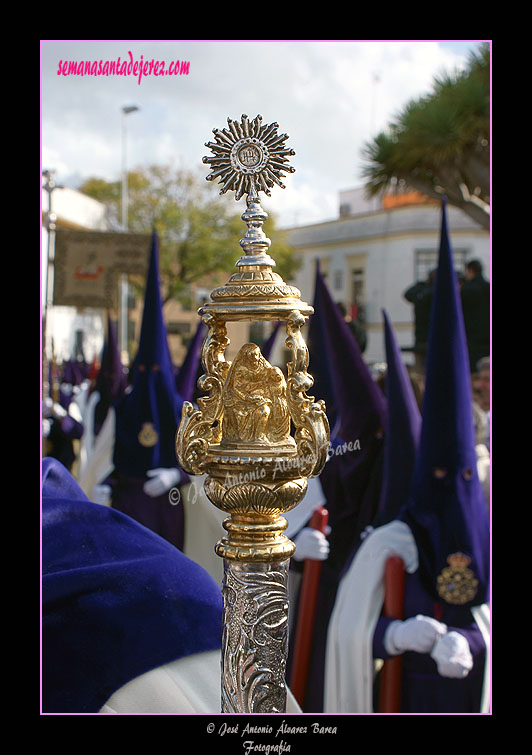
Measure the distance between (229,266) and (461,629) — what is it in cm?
2024

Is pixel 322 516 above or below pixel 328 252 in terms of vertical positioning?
below

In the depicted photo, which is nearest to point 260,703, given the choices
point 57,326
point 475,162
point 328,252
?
point 475,162

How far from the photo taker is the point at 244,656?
1.27 metres

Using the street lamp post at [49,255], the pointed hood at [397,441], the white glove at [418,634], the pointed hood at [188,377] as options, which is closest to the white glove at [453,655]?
the white glove at [418,634]

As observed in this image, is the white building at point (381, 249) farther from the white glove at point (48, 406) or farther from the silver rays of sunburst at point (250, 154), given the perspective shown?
the silver rays of sunburst at point (250, 154)

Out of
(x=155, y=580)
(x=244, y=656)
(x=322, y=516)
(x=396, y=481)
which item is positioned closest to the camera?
(x=244, y=656)

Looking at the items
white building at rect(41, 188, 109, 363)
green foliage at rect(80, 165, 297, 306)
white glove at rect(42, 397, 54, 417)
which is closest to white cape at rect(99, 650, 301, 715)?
white glove at rect(42, 397, 54, 417)

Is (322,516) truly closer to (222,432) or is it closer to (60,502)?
(60,502)

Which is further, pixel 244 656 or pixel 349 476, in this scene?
pixel 349 476

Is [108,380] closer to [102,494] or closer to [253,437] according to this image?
[102,494]

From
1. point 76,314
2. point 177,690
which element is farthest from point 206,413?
point 76,314

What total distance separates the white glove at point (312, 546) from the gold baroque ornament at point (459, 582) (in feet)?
2.36

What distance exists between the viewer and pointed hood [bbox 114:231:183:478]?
5498 millimetres

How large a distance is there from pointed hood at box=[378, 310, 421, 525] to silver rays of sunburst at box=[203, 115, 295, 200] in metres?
2.46
